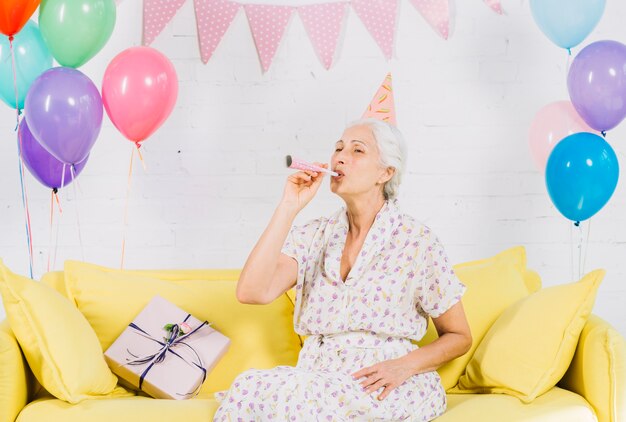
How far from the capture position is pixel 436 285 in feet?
7.51

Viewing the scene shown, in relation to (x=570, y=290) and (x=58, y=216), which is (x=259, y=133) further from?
(x=570, y=290)

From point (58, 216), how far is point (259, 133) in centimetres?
85

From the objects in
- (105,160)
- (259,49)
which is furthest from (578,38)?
(105,160)

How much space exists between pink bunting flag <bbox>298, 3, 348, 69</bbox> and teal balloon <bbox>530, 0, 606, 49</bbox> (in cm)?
74

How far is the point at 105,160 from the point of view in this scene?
3232 millimetres

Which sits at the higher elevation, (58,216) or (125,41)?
(125,41)

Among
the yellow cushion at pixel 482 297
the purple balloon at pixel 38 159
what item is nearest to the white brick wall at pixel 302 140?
the purple balloon at pixel 38 159

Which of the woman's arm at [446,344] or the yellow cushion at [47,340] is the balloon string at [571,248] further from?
the yellow cushion at [47,340]

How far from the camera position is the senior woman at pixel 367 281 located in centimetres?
221

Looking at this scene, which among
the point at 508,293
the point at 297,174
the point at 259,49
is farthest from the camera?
the point at 259,49

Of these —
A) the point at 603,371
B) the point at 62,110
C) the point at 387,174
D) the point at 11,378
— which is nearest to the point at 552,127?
the point at 387,174

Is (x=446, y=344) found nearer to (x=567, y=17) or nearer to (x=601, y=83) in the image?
(x=601, y=83)

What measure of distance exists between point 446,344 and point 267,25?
4.96 feet

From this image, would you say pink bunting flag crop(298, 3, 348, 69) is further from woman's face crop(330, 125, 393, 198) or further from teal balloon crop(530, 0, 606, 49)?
woman's face crop(330, 125, 393, 198)
